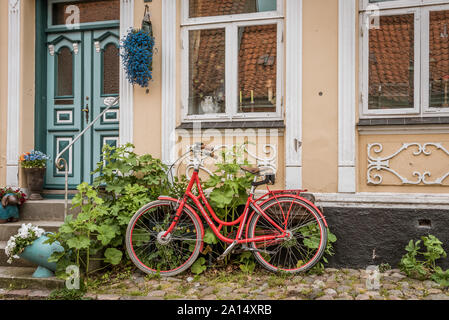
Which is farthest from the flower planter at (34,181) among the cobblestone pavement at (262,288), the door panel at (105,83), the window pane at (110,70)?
the cobblestone pavement at (262,288)

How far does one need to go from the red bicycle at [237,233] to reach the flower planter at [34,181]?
1.76 meters

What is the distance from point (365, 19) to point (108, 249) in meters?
3.92

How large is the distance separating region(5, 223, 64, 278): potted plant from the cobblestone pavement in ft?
0.82

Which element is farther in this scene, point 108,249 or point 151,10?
point 151,10

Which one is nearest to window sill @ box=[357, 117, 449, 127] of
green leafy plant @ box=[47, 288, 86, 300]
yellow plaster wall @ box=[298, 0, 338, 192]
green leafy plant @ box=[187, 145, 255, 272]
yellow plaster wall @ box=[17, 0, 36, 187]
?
yellow plaster wall @ box=[298, 0, 338, 192]

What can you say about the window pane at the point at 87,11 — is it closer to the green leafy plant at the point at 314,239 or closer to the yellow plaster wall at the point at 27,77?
the yellow plaster wall at the point at 27,77

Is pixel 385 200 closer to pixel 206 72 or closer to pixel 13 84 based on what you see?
pixel 206 72

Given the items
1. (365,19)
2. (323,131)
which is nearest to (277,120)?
(323,131)

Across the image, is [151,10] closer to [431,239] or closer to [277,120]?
[277,120]

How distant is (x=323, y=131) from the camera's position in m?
4.55

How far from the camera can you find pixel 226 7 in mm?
5008

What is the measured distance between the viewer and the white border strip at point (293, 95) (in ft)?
15.1

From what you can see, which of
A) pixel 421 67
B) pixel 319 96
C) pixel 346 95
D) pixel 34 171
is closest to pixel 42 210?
pixel 34 171

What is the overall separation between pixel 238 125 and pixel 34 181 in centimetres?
281
